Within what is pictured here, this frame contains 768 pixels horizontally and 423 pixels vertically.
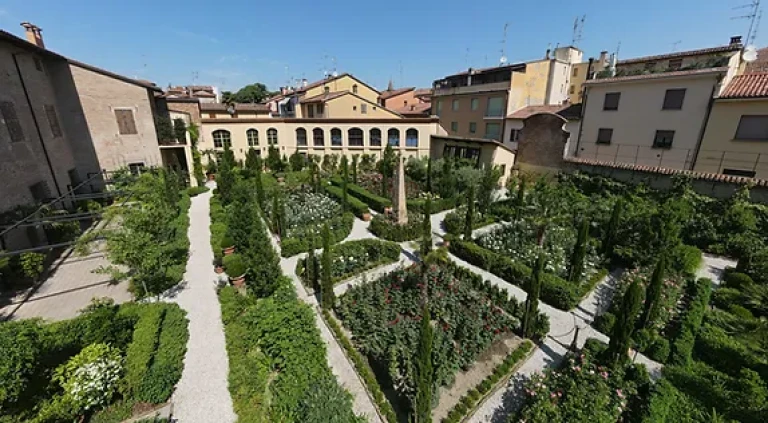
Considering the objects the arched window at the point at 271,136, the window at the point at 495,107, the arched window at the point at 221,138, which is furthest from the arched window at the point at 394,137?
the arched window at the point at 221,138

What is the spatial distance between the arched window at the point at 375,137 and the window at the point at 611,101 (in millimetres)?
20313

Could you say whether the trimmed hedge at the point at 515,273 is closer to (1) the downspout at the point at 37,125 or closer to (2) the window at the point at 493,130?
(2) the window at the point at 493,130

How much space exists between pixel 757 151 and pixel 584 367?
70.6 feet

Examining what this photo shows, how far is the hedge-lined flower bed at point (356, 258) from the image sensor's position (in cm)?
1368

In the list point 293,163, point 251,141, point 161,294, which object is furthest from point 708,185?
point 251,141

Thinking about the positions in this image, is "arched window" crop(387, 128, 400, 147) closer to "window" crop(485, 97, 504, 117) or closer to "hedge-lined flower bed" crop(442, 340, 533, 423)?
"window" crop(485, 97, 504, 117)

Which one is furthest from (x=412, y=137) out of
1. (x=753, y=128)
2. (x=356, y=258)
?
(x=753, y=128)

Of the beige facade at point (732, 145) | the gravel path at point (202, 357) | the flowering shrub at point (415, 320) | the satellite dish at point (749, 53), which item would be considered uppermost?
the satellite dish at point (749, 53)

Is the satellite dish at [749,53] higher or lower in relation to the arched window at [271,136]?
higher

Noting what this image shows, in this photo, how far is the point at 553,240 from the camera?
596 inches

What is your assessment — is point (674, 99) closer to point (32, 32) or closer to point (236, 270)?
point (236, 270)

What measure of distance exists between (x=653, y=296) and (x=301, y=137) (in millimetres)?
31737

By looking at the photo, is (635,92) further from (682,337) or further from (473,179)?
(682,337)

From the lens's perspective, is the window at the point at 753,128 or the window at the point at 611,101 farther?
the window at the point at 611,101
